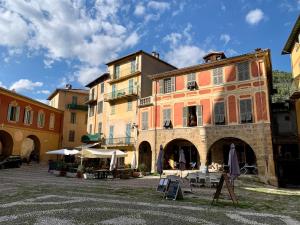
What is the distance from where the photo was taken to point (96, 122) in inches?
1312

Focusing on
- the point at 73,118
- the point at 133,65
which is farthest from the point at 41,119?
the point at 133,65

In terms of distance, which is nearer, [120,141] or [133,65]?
[120,141]

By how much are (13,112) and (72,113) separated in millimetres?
12107

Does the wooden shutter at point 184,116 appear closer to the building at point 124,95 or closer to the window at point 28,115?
the building at point 124,95

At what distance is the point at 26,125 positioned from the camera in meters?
30.5

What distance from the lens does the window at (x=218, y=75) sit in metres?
21.4

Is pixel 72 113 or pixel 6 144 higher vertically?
pixel 72 113

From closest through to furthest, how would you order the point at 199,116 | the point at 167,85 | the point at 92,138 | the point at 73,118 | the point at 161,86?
the point at 199,116, the point at 167,85, the point at 161,86, the point at 92,138, the point at 73,118

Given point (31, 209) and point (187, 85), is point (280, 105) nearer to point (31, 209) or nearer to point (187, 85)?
point (187, 85)

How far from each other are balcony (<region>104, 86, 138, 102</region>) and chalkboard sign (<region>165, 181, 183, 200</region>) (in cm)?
1802

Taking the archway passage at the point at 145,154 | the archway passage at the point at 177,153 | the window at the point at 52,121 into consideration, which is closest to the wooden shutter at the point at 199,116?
the archway passage at the point at 177,153

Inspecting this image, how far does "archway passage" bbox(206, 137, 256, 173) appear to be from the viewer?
2092 cm

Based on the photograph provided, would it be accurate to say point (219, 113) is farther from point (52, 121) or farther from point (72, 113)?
point (72, 113)

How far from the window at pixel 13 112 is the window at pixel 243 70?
23.6m
